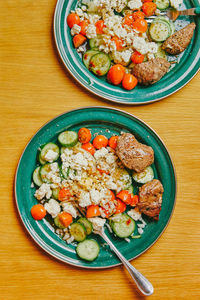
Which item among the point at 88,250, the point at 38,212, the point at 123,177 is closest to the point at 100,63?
the point at 123,177

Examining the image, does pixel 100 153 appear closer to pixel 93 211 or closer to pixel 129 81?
pixel 93 211

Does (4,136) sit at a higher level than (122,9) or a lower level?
lower

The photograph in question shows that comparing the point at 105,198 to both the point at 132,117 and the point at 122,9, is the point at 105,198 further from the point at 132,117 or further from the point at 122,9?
the point at 122,9

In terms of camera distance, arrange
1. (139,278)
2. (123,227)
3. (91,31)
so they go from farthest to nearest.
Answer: (91,31), (123,227), (139,278)

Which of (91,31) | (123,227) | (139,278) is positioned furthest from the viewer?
(91,31)

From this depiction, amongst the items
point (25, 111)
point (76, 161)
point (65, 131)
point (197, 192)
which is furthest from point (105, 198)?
point (25, 111)

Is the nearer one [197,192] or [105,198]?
[105,198]

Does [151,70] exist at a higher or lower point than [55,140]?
higher
